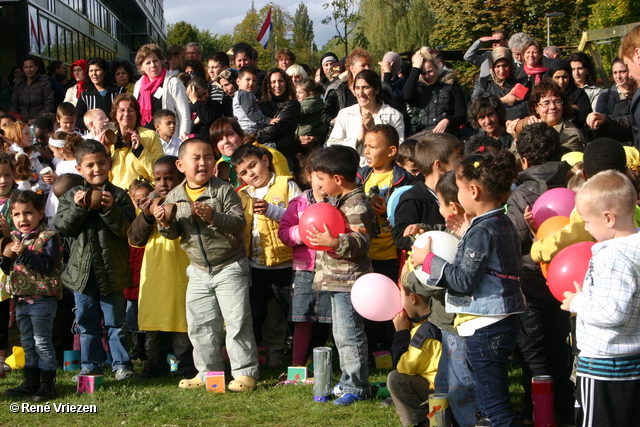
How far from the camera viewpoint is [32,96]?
11.6 metres

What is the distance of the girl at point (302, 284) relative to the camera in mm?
5969

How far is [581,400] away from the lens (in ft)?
11.6

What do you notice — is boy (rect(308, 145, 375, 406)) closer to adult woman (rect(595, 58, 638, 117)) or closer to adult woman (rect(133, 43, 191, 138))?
adult woman (rect(133, 43, 191, 138))

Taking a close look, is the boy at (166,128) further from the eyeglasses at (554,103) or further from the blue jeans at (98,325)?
the eyeglasses at (554,103)

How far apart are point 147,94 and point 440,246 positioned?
580 cm

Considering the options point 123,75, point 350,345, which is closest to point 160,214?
point 350,345

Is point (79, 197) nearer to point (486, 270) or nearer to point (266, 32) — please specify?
point (486, 270)

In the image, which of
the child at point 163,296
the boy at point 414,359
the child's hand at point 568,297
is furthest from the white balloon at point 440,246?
the child at point 163,296

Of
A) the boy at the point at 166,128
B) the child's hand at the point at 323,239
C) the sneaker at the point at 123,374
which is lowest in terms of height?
the sneaker at the point at 123,374

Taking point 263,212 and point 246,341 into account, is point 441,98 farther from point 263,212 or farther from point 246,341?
point 246,341

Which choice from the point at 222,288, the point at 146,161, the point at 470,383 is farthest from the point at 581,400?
the point at 146,161

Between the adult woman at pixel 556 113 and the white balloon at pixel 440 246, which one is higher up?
the adult woman at pixel 556 113

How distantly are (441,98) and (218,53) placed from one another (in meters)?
3.54

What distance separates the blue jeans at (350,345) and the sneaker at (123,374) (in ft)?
6.41
